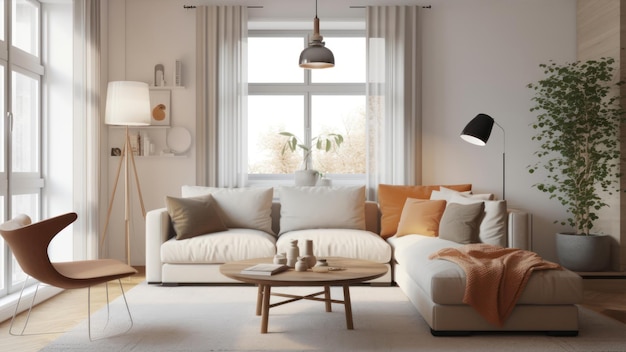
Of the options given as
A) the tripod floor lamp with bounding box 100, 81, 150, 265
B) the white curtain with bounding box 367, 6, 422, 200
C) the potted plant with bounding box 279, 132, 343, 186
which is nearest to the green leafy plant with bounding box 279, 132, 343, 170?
the potted plant with bounding box 279, 132, 343, 186

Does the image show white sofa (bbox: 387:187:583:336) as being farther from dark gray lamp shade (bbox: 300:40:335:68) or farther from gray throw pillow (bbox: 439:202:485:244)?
dark gray lamp shade (bbox: 300:40:335:68)

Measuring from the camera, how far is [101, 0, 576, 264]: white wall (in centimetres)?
620

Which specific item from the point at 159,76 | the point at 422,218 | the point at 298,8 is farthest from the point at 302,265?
the point at 298,8

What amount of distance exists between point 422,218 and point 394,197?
52 cm

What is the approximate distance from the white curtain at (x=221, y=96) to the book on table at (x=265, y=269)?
2.44 metres

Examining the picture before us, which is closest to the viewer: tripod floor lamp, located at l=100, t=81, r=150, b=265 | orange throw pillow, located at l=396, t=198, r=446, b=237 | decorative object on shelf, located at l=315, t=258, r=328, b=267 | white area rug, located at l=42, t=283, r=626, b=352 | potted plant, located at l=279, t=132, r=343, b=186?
white area rug, located at l=42, t=283, r=626, b=352

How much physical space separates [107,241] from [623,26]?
5.39m

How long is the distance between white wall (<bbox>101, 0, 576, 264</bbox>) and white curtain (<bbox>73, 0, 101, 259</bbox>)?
2.21 ft

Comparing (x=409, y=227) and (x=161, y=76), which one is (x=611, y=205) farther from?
(x=161, y=76)

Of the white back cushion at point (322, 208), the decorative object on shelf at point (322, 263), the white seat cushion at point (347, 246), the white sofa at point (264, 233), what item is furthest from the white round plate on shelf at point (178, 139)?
the decorative object on shelf at point (322, 263)

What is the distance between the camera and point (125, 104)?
5398mm

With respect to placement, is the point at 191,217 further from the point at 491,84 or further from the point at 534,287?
the point at 491,84

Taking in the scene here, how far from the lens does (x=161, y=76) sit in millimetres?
6145

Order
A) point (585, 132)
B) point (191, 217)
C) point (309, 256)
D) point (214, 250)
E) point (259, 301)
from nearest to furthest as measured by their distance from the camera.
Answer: point (309, 256), point (259, 301), point (214, 250), point (191, 217), point (585, 132)
